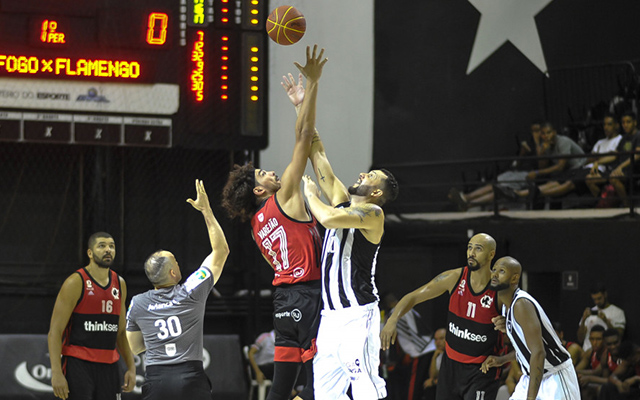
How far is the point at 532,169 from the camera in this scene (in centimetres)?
1212

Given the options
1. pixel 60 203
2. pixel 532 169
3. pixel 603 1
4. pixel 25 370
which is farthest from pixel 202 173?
pixel 603 1

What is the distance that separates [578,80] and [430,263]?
12.9ft

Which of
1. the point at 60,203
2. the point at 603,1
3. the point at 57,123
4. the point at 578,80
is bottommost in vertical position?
the point at 60,203

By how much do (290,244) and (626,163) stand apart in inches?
228

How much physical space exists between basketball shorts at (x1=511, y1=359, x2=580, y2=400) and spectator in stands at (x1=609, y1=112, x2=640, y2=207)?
4105 mm

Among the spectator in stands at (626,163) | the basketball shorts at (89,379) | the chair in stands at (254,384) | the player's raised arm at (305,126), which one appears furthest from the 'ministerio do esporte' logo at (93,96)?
the spectator in stands at (626,163)

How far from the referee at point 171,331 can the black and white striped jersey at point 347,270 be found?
776 millimetres

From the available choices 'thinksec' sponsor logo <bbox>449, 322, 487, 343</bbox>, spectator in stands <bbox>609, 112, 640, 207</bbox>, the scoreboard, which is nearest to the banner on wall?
the scoreboard

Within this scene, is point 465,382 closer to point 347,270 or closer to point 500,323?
point 500,323

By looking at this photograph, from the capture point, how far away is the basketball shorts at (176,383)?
553 centimetres

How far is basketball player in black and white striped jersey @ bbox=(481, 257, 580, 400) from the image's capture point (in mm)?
6160

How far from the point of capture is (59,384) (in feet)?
21.8

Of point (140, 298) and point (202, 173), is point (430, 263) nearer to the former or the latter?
point (202, 173)

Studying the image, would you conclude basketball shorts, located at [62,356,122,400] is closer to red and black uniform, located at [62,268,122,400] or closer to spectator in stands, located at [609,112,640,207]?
red and black uniform, located at [62,268,122,400]
